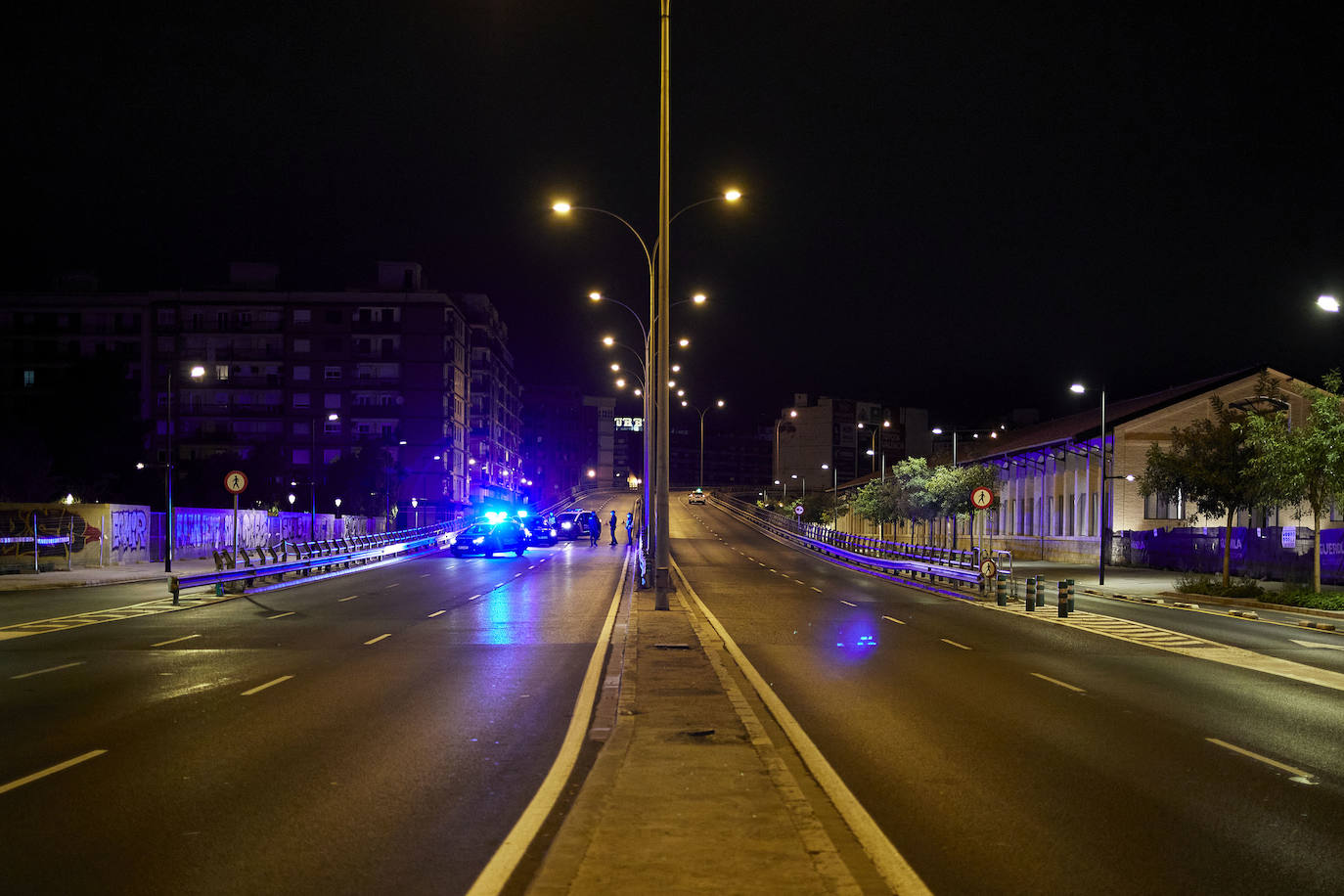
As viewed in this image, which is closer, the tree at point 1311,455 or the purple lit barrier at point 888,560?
the tree at point 1311,455

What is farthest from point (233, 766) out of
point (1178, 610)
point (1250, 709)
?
point (1178, 610)

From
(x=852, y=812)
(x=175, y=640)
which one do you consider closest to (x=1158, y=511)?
(x=175, y=640)

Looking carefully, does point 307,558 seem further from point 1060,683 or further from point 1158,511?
point 1158,511

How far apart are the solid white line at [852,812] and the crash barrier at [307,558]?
779 inches

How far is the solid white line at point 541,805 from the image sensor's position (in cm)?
615

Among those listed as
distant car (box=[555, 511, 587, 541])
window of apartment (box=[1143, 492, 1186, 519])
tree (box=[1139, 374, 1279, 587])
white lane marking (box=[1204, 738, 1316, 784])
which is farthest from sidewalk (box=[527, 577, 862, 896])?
distant car (box=[555, 511, 587, 541])

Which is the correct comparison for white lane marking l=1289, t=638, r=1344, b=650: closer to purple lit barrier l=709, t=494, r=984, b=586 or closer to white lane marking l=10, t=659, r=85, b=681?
purple lit barrier l=709, t=494, r=984, b=586

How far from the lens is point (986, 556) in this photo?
109 feet

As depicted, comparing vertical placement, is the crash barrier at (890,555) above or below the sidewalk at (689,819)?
below

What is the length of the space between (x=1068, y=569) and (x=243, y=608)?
37.4m

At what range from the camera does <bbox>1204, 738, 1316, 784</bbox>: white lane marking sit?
9066 mm

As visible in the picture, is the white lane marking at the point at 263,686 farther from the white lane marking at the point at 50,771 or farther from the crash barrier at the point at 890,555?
the crash barrier at the point at 890,555

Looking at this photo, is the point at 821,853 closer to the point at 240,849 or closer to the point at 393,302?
the point at 240,849

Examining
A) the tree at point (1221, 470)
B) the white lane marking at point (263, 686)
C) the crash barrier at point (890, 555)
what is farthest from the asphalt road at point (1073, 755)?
the tree at point (1221, 470)
